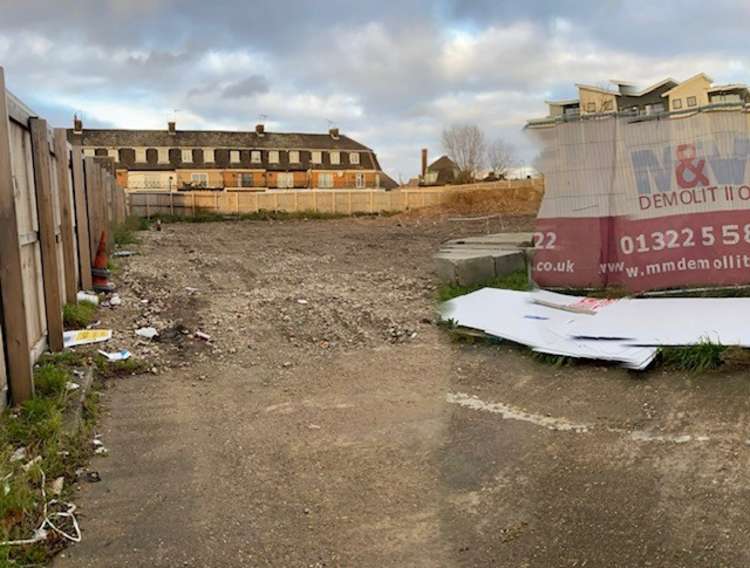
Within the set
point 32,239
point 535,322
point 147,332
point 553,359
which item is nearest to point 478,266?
point 535,322

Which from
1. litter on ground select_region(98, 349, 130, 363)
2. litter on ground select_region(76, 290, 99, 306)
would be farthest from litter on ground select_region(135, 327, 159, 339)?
litter on ground select_region(76, 290, 99, 306)

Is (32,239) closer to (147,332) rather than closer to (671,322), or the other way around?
(147,332)

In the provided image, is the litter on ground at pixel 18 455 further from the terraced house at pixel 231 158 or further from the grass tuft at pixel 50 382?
the terraced house at pixel 231 158

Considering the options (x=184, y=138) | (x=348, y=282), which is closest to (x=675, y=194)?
(x=348, y=282)

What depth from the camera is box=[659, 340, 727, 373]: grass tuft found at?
4.66 metres

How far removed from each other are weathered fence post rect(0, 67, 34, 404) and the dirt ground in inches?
24.6

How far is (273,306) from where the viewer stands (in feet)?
26.6

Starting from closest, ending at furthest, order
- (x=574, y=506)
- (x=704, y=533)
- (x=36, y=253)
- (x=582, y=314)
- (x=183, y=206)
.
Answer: (x=704, y=533) < (x=574, y=506) < (x=36, y=253) < (x=582, y=314) < (x=183, y=206)

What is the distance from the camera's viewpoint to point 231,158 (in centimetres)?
6356

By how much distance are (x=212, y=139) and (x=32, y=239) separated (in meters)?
62.0

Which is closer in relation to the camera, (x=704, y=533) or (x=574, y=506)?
(x=704, y=533)

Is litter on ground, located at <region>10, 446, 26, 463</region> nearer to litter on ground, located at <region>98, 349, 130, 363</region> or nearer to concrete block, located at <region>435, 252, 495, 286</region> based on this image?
litter on ground, located at <region>98, 349, 130, 363</region>

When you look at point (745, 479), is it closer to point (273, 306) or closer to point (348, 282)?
point (273, 306)

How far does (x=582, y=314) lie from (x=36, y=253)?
16.4 ft
